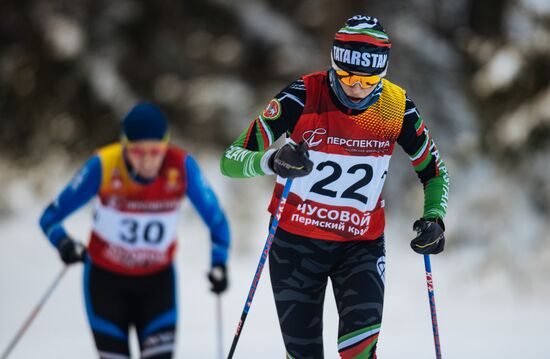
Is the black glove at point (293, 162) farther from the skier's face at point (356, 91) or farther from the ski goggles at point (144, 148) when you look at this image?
the ski goggles at point (144, 148)

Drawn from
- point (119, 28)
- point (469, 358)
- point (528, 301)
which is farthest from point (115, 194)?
point (119, 28)

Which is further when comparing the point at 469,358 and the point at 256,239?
the point at 256,239

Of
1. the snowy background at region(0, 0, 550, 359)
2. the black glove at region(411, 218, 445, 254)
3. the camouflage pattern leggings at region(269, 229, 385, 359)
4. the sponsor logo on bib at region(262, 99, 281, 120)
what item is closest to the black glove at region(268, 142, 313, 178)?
the sponsor logo on bib at region(262, 99, 281, 120)

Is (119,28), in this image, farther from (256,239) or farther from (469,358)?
(469,358)

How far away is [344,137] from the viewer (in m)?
3.54

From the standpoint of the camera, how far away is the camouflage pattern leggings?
3615 millimetres

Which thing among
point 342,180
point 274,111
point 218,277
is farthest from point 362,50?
point 218,277

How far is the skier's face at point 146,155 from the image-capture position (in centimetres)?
425

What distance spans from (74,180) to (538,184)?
7.12 metres

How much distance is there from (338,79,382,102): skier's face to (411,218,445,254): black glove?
633 millimetres

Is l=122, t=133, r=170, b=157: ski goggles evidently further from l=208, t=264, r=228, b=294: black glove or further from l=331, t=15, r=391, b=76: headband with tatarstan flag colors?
l=331, t=15, r=391, b=76: headband with tatarstan flag colors

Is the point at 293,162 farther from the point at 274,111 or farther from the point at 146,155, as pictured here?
the point at 146,155

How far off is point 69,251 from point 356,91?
6.41ft

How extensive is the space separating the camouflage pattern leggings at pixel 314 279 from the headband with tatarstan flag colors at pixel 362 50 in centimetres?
81
